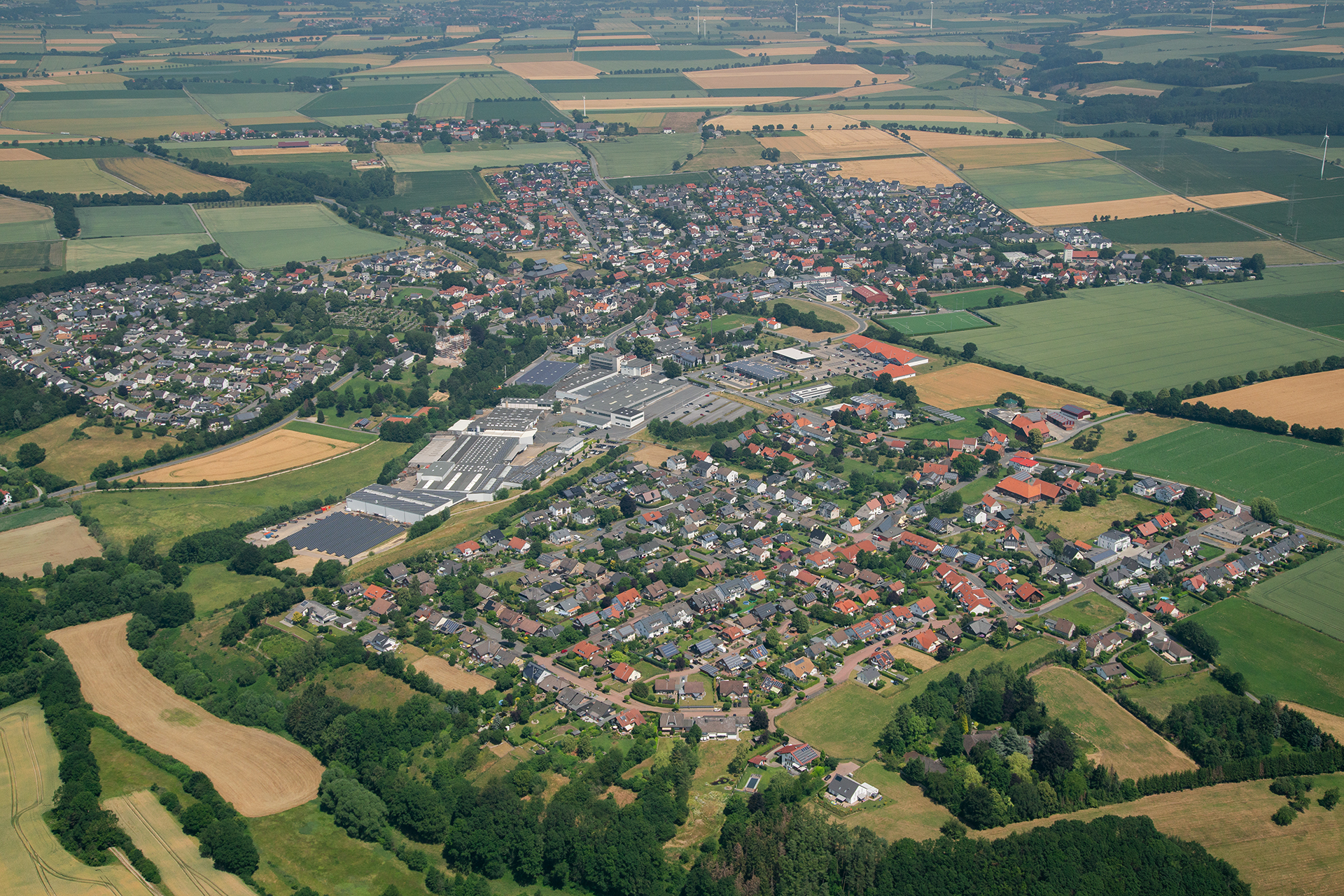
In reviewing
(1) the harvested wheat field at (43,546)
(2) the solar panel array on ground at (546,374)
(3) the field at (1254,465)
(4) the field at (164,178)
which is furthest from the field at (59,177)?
(3) the field at (1254,465)

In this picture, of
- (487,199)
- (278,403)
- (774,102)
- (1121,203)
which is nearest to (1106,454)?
(278,403)

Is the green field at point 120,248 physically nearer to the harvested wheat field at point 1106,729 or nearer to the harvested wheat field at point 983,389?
the harvested wheat field at point 983,389

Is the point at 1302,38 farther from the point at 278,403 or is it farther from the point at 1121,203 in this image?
the point at 278,403

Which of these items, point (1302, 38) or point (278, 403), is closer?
point (278, 403)

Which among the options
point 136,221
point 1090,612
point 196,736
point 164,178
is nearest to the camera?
point 196,736

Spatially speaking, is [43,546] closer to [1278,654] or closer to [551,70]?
[1278,654]

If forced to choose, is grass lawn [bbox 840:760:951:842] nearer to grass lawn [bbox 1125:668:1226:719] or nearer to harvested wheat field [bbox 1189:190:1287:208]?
grass lawn [bbox 1125:668:1226:719]

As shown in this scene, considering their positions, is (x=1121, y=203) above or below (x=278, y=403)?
above

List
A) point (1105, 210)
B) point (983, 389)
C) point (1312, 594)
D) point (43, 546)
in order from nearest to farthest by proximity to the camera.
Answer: point (1312, 594), point (43, 546), point (983, 389), point (1105, 210)

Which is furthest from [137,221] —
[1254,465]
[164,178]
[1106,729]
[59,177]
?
[1106,729]
